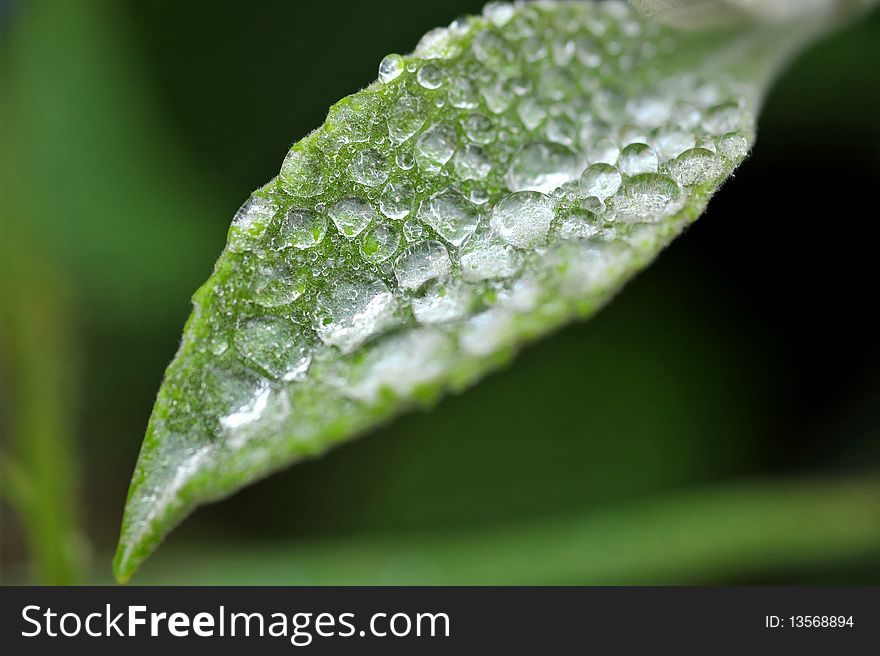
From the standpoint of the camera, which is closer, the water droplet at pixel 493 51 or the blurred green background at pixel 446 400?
the water droplet at pixel 493 51

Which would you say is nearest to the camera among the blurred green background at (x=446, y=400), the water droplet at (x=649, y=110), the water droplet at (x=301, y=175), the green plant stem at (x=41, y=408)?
the water droplet at (x=301, y=175)

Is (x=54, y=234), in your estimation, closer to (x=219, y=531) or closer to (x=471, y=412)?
(x=219, y=531)

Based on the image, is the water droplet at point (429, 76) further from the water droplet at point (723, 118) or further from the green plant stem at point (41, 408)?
the green plant stem at point (41, 408)

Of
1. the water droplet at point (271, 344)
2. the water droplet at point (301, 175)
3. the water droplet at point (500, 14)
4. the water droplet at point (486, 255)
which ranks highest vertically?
the water droplet at point (500, 14)

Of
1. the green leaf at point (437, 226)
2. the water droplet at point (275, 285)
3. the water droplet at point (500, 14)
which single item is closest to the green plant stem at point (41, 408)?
the green leaf at point (437, 226)

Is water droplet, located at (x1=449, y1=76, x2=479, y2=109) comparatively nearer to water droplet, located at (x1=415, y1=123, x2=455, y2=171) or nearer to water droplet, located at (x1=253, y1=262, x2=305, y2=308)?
water droplet, located at (x1=415, y1=123, x2=455, y2=171)

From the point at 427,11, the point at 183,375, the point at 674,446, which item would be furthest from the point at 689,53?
the point at 674,446

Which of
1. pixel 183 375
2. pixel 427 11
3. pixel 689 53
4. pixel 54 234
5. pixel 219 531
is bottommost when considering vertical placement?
pixel 183 375
